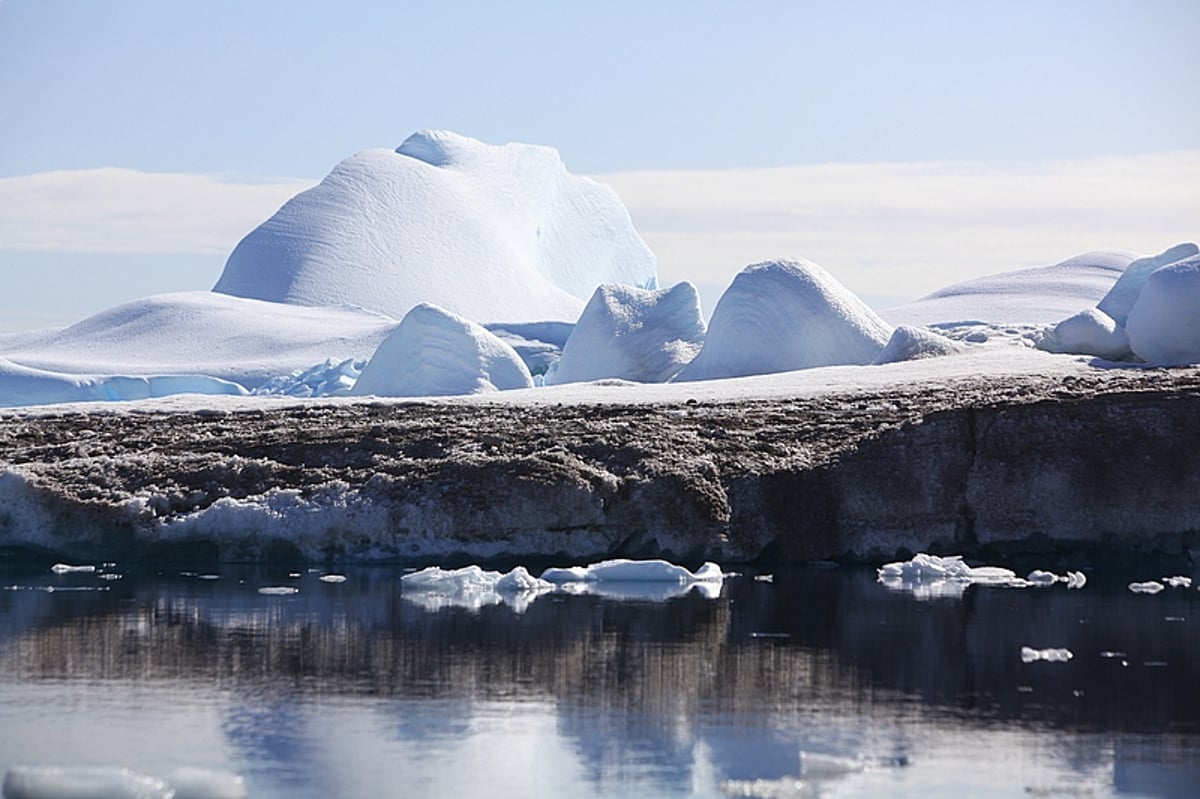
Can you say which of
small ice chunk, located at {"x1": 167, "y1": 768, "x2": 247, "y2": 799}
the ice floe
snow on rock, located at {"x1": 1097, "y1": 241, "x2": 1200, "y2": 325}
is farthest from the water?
snow on rock, located at {"x1": 1097, "y1": 241, "x2": 1200, "y2": 325}

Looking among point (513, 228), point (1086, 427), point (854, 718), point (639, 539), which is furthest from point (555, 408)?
point (513, 228)

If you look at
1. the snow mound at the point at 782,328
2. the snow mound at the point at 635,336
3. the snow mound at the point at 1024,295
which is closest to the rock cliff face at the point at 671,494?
the snow mound at the point at 782,328

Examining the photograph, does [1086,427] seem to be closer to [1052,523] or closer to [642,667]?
[1052,523]

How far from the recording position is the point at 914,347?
97.0 ft

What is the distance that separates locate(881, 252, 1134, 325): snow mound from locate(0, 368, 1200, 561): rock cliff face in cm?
4563

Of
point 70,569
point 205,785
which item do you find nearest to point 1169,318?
point 70,569

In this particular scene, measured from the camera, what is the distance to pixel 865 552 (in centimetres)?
1605

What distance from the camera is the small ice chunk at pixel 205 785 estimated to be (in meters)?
6.76

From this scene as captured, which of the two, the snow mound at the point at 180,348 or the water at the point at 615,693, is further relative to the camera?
the snow mound at the point at 180,348

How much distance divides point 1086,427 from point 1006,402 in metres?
1.13

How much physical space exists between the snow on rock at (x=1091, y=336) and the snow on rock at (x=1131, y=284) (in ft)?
10.3

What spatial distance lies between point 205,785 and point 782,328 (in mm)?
26322

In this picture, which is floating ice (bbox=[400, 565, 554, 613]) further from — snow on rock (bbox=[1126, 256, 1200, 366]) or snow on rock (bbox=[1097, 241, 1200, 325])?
snow on rock (bbox=[1097, 241, 1200, 325])

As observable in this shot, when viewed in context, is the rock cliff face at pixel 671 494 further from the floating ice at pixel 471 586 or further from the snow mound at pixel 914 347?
the snow mound at pixel 914 347
